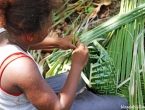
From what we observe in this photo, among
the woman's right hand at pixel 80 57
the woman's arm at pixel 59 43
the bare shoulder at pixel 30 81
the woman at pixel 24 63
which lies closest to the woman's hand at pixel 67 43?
the woman's arm at pixel 59 43

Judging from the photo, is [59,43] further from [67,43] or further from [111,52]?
[111,52]

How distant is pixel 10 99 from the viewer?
3.33ft

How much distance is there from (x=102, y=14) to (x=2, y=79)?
44.2 inches

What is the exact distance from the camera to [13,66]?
949 mm

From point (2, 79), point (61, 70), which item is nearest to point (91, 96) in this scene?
point (61, 70)

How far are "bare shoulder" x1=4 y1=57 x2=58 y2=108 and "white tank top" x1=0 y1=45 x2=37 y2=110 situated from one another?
0.05 meters

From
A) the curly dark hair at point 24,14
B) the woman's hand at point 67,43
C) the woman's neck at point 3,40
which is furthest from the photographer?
the woman's hand at point 67,43

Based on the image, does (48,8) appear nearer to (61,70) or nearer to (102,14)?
(61,70)

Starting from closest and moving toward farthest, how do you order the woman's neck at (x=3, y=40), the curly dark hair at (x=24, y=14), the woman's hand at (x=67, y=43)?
the curly dark hair at (x=24, y=14) < the woman's neck at (x=3, y=40) < the woman's hand at (x=67, y=43)

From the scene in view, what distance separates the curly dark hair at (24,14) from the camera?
94 centimetres

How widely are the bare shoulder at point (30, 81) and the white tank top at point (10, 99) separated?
0.16 feet

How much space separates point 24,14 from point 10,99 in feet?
1.03

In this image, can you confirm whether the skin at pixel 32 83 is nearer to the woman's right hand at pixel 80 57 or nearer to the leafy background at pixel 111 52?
the woman's right hand at pixel 80 57

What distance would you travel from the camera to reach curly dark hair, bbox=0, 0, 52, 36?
943mm
